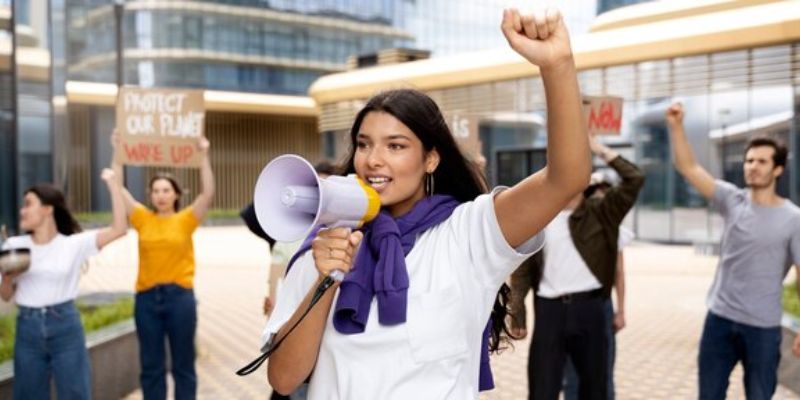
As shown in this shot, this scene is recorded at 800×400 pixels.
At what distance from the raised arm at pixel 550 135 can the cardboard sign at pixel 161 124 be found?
475 cm

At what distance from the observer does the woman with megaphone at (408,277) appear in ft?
5.70

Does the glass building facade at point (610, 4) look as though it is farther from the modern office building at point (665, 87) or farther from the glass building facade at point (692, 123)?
the glass building facade at point (692, 123)

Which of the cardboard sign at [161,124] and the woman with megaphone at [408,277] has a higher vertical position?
the cardboard sign at [161,124]

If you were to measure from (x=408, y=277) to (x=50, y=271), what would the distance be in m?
3.05

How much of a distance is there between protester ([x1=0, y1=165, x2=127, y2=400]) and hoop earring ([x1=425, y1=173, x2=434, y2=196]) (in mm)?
2848

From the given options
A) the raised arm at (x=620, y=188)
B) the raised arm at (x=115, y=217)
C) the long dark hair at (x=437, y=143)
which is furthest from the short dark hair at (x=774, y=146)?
the raised arm at (x=115, y=217)

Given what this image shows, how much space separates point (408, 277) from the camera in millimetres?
1785

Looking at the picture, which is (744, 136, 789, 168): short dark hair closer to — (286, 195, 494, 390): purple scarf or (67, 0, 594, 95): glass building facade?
(286, 195, 494, 390): purple scarf

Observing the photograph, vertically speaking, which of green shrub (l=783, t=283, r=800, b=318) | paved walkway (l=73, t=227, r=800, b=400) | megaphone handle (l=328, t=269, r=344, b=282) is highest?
megaphone handle (l=328, t=269, r=344, b=282)

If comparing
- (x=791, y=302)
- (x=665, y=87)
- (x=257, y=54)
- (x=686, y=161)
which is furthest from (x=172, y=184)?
(x=257, y=54)

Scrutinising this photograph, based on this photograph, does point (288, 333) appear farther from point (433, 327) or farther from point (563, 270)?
point (563, 270)

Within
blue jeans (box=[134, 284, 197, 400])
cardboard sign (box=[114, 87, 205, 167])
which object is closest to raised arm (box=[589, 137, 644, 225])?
blue jeans (box=[134, 284, 197, 400])

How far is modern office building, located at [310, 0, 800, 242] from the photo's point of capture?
47.0ft

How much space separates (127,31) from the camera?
31.9 metres
